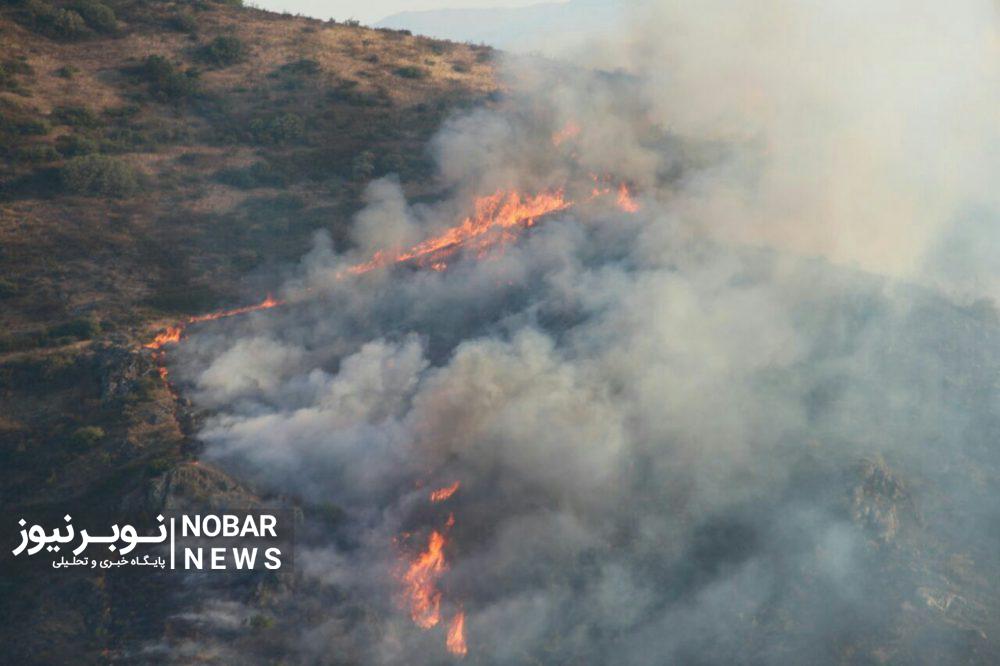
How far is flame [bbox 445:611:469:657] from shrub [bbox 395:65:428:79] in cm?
4802

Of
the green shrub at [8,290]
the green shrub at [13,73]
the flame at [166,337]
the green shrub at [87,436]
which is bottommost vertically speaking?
the green shrub at [87,436]

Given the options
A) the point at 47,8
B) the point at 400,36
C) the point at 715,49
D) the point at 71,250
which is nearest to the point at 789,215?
the point at 715,49

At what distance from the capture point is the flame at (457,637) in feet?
74.6

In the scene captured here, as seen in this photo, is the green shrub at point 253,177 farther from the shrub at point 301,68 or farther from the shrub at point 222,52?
the shrub at point 222,52

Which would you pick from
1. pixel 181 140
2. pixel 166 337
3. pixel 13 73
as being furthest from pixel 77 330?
pixel 13 73

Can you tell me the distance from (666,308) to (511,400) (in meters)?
8.01

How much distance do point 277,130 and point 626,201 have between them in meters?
24.8

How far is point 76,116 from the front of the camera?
5056cm

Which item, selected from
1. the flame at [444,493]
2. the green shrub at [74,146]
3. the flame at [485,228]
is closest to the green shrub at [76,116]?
the green shrub at [74,146]

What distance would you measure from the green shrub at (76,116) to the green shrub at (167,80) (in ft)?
17.5

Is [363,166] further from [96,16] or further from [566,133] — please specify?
[96,16]

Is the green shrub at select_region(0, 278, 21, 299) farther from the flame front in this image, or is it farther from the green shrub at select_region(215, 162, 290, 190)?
the green shrub at select_region(215, 162, 290, 190)

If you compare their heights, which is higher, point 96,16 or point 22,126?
point 96,16

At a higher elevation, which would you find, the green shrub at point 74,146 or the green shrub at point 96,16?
the green shrub at point 96,16
